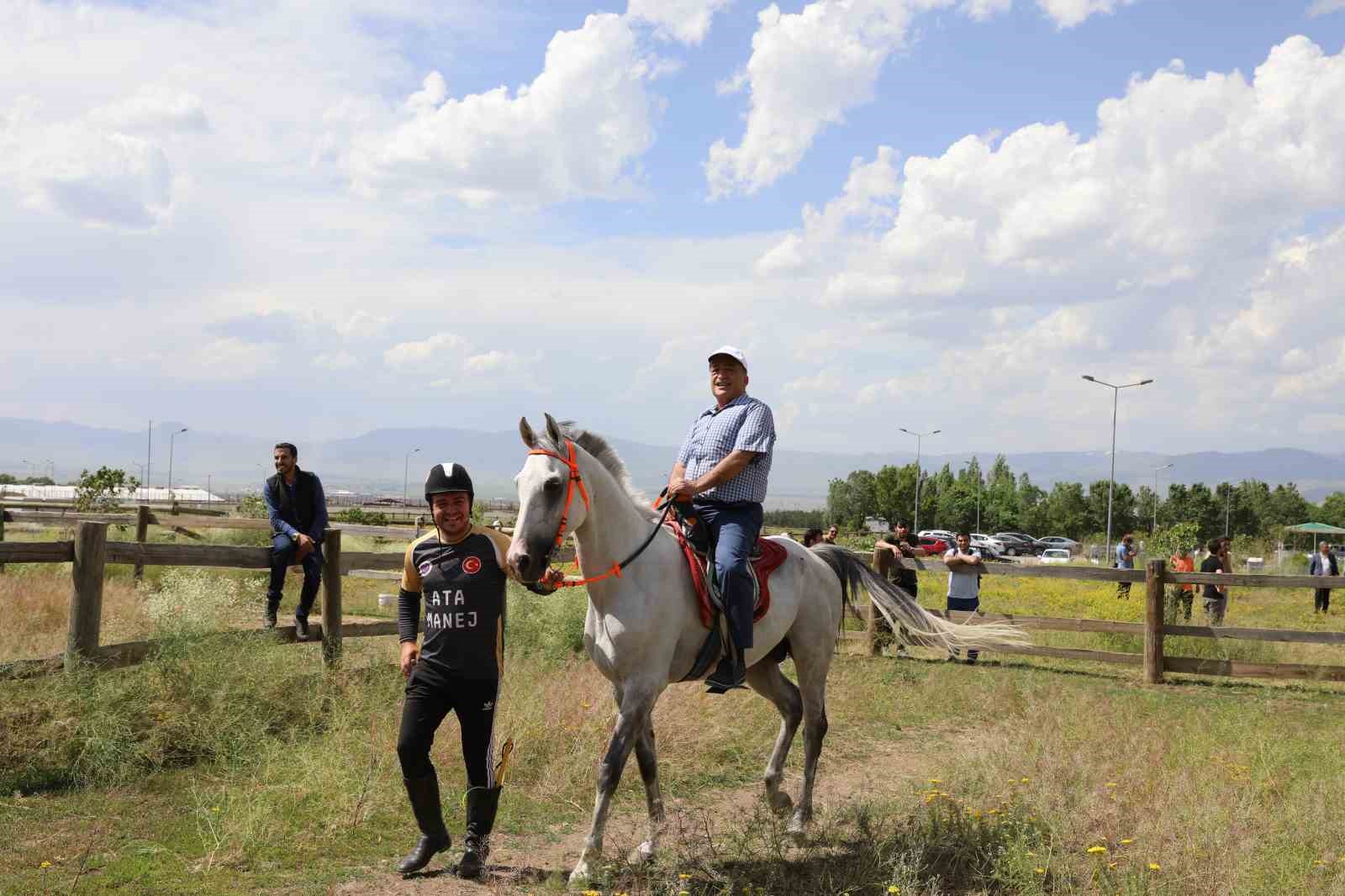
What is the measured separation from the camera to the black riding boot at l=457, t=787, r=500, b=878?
5363mm

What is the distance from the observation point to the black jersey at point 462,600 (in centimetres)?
525

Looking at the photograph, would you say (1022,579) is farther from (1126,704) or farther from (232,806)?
(232,806)

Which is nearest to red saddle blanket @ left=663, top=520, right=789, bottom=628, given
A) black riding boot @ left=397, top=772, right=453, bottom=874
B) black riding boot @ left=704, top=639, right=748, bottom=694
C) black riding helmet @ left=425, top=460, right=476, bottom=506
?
black riding boot @ left=704, top=639, right=748, bottom=694

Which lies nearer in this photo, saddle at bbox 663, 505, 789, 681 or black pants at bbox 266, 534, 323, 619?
saddle at bbox 663, 505, 789, 681

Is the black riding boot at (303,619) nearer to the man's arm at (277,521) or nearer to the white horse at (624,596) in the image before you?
the man's arm at (277,521)

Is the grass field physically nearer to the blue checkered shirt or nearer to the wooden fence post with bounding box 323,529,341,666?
the wooden fence post with bounding box 323,529,341,666

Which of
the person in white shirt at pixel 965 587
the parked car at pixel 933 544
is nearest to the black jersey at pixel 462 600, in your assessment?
the person in white shirt at pixel 965 587

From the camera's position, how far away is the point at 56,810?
6.20m

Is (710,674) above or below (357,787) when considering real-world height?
above

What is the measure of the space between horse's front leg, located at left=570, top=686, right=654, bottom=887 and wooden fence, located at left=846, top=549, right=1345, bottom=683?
8.03 metres

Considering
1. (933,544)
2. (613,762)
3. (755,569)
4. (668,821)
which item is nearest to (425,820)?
(613,762)

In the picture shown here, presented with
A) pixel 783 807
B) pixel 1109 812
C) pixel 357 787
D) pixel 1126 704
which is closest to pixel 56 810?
pixel 357 787

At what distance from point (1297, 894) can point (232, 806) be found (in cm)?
548

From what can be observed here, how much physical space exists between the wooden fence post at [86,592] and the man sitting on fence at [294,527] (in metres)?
1.60
